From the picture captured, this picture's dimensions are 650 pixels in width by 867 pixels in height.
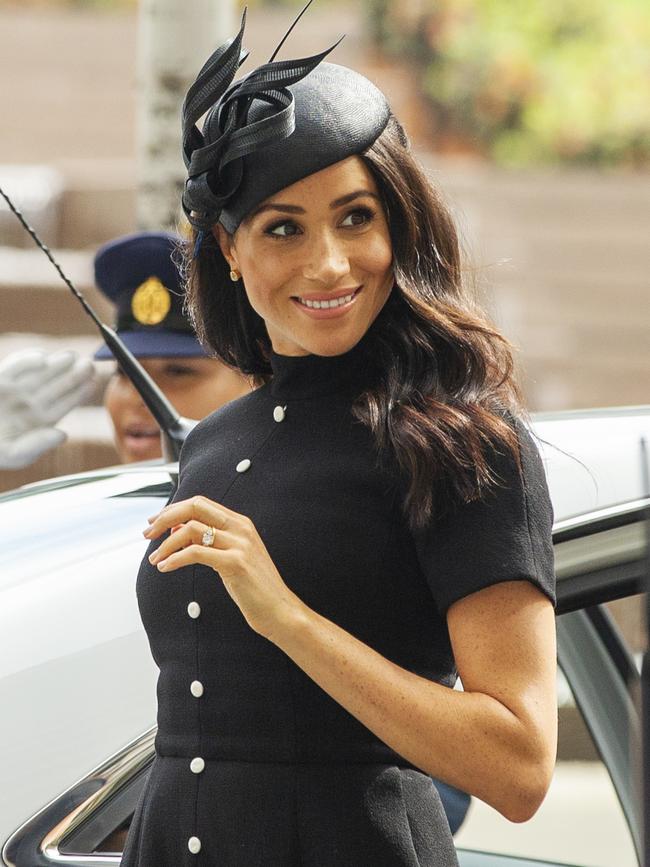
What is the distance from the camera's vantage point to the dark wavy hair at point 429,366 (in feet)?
4.71

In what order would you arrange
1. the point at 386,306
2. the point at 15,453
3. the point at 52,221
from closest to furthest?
the point at 386,306
the point at 15,453
the point at 52,221

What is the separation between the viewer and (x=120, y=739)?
1.66m

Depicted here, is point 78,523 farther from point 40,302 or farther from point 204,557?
point 40,302

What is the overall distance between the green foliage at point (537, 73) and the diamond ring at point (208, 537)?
Result: 1068cm

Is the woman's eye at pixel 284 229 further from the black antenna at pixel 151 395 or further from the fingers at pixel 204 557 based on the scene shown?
the black antenna at pixel 151 395

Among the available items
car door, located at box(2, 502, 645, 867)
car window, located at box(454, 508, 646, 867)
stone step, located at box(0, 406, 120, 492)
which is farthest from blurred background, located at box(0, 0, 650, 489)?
car door, located at box(2, 502, 645, 867)

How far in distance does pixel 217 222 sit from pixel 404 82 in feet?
35.8

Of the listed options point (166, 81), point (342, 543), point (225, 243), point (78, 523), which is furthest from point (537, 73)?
point (342, 543)

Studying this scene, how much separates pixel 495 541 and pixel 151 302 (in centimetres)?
205

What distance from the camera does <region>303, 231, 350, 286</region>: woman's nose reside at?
1.55 metres

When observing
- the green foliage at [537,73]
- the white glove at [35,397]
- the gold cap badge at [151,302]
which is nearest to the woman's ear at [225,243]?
the white glove at [35,397]

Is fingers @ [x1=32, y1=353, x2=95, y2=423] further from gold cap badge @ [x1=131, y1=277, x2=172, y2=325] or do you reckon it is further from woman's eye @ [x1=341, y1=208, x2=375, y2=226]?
woman's eye @ [x1=341, y1=208, x2=375, y2=226]

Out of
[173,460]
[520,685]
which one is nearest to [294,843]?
[520,685]

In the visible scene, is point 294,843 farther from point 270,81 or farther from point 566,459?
point 270,81
